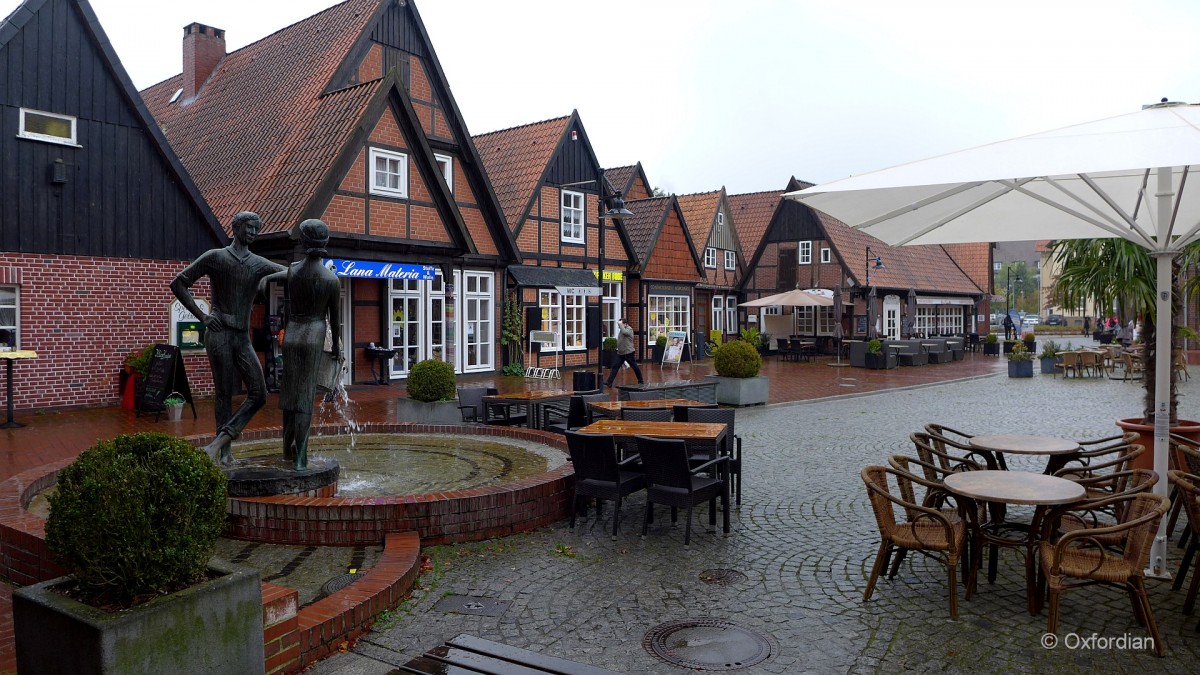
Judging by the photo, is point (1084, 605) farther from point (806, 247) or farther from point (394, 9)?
point (806, 247)

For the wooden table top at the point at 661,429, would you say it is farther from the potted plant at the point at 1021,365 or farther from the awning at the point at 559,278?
the potted plant at the point at 1021,365

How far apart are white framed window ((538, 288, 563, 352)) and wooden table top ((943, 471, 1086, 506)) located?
1852 centimetres

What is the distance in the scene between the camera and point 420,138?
1777 centimetres

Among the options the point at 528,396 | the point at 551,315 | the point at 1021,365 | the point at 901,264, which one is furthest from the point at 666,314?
the point at 528,396

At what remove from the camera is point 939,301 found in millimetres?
39250

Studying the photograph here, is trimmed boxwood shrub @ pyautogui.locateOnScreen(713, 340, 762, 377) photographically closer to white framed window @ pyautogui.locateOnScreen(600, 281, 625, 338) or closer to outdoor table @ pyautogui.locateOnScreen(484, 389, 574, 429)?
outdoor table @ pyautogui.locateOnScreen(484, 389, 574, 429)

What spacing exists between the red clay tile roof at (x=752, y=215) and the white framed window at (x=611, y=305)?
10.4m

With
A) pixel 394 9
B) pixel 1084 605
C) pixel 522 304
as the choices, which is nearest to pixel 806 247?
pixel 522 304

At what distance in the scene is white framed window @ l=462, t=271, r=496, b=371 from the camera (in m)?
21.0

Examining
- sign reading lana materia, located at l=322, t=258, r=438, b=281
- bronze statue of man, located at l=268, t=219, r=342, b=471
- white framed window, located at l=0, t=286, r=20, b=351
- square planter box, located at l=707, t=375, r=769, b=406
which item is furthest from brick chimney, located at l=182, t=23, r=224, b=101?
bronze statue of man, located at l=268, t=219, r=342, b=471

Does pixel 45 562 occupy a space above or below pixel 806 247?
below

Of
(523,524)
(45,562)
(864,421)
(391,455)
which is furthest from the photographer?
(864,421)

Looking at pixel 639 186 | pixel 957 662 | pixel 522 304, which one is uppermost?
pixel 639 186

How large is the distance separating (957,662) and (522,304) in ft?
62.3
